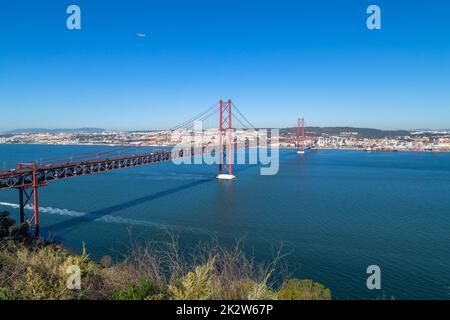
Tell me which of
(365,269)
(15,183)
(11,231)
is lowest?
(365,269)

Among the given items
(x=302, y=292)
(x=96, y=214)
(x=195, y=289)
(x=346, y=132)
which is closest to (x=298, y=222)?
(x=96, y=214)

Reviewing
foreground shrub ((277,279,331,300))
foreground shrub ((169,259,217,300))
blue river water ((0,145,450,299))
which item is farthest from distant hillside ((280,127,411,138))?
foreground shrub ((169,259,217,300))

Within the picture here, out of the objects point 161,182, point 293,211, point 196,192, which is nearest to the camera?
point 293,211

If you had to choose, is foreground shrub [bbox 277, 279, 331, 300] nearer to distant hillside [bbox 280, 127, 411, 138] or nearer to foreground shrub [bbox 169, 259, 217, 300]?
foreground shrub [bbox 169, 259, 217, 300]

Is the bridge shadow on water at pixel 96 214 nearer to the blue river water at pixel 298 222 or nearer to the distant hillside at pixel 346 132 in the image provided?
the blue river water at pixel 298 222

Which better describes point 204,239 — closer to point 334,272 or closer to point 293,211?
point 334,272
